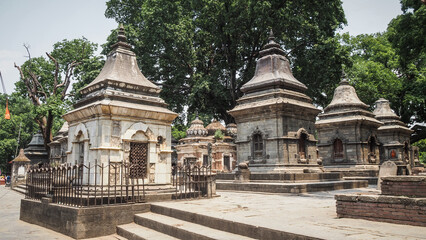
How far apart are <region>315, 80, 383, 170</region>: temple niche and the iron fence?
13823 millimetres

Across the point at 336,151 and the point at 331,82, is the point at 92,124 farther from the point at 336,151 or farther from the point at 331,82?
the point at 331,82

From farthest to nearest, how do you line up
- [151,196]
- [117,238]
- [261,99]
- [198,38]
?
[198,38]
[261,99]
[151,196]
[117,238]

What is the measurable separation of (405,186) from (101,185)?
6674 mm

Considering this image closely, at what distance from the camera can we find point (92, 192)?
9.59m

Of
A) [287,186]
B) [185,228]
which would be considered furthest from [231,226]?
[287,186]

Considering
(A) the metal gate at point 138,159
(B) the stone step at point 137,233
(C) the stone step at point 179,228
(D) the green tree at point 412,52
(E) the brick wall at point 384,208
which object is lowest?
(B) the stone step at point 137,233

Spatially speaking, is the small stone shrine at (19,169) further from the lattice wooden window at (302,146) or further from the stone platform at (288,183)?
the lattice wooden window at (302,146)

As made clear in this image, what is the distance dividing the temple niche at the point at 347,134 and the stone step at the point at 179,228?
1651 centimetres

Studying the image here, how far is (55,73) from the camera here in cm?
3416

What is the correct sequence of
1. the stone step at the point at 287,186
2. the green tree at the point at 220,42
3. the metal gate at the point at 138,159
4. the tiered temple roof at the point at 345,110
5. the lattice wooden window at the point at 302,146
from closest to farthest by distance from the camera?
the metal gate at the point at 138,159 < the stone step at the point at 287,186 < the lattice wooden window at the point at 302,146 < the tiered temple roof at the point at 345,110 < the green tree at the point at 220,42

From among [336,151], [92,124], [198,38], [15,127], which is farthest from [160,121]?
[15,127]

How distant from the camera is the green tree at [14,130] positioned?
157 ft

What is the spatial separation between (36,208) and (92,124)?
119 inches

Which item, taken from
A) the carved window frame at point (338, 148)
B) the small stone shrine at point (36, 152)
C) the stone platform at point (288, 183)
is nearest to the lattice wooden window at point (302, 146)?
the stone platform at point (288, 183)
